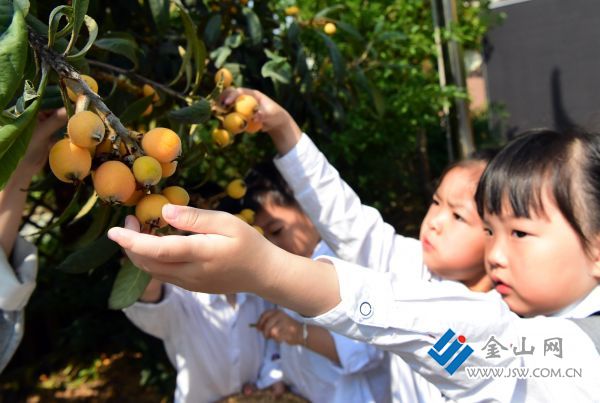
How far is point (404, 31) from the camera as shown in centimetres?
241

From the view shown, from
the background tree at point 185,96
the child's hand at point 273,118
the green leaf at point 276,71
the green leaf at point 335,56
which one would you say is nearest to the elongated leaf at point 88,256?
the background tree at point 185,96

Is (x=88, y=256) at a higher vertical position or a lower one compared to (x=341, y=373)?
higher

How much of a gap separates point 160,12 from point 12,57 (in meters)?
0.54

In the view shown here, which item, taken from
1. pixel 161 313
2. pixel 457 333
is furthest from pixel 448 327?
pixel 161 313

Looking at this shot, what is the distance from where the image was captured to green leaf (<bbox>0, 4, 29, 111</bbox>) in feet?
1.76

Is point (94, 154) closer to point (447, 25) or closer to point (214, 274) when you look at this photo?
point (214, 274)

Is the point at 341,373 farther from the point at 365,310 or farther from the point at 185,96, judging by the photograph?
the point at 185,96

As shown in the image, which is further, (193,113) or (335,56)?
(335,56)

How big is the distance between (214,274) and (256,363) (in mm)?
915

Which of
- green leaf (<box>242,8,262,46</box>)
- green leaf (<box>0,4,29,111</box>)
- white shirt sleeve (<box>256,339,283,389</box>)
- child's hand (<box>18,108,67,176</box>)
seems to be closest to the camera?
green leaf (<box>0,4,29,111</box>)

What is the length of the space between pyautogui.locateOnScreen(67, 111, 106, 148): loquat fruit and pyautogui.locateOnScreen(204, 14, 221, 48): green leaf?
0.67 meters

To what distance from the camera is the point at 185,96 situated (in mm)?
993

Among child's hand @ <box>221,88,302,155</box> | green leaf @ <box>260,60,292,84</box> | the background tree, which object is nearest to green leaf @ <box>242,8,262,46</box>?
the background tree

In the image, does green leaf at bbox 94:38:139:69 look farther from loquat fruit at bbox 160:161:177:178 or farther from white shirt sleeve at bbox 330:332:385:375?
white shirt sleeve at bbox 330:332:385:375
